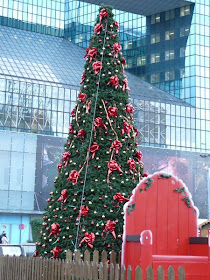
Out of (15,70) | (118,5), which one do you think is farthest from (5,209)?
(118,5)

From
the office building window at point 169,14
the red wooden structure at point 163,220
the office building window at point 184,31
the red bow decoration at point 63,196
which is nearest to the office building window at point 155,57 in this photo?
the office building window at point 184,31

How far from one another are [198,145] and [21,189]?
23.7 meters

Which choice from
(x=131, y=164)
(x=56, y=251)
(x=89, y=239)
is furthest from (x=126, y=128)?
(x=56, y=251)

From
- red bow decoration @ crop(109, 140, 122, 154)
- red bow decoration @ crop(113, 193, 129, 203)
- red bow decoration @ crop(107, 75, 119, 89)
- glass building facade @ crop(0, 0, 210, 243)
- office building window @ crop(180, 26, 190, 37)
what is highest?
office building window @ crop(180, 26, 190, 37)

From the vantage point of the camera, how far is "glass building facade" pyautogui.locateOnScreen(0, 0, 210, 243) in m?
57.7

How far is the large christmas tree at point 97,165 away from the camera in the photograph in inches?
516

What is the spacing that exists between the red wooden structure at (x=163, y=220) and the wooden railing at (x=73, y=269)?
771mm

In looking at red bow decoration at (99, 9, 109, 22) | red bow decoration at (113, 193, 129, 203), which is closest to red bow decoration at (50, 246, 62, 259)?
red bow decoration at (113, 193, 129, 203)

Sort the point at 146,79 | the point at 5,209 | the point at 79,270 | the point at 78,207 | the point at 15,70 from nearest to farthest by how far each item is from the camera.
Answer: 1. the point at 79,270
2. the point at 78,207
3. the point at 5,209
4. the point at 15,70
5. the point at 146,79

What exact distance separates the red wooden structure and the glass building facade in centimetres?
4426

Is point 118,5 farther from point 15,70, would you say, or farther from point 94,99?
point 94,99

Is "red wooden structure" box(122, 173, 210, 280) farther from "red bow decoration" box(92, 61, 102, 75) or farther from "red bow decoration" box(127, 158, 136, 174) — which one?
"red bow decoration" box(92, 61, 102, 75)

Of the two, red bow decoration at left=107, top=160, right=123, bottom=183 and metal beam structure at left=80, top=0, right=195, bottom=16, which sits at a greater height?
metal beam structure at left=80, top=0, right=195, bottom=16

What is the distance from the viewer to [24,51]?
66.1m
